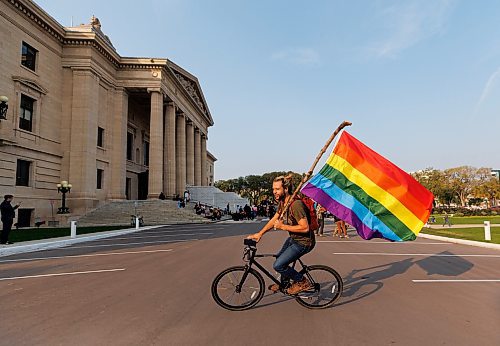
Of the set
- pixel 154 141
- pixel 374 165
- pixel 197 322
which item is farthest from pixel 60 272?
pixel 154 141

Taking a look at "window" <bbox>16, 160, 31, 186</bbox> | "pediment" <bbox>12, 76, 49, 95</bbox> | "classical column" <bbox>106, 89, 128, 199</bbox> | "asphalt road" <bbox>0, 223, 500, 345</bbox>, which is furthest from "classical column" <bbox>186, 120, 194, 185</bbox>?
"asphalt road" <bbox>0, 223, 500, 345</bbox>

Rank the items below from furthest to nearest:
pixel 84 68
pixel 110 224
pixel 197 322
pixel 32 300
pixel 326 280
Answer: pixel 84 68
pixel 110 224
pixel 32 300
pixel 326 280
pixel 197 322

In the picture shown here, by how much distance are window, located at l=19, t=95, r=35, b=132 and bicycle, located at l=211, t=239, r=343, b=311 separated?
2980 cm

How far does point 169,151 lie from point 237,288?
143 feet

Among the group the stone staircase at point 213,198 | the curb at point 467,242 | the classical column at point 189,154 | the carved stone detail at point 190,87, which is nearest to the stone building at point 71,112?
the carved stone detail at point 190,87

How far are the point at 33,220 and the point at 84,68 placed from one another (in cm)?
1458

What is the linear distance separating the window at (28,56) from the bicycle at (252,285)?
104 ft

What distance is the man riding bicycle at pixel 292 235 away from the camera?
5.17 metres

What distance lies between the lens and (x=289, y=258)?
527cm

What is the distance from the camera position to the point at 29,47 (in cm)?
3030

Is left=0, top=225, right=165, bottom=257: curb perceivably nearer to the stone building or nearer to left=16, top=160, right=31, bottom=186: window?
the stone building

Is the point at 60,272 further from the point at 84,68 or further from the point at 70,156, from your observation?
the point at 84,68

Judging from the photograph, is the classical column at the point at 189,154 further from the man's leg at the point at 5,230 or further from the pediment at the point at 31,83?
the man's leg at the point at 5,230

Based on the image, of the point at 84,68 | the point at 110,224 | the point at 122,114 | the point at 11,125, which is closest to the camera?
the point at 11,125
